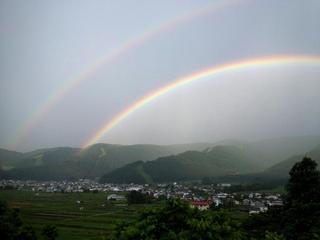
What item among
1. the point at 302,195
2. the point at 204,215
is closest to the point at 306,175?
the point at 302,195

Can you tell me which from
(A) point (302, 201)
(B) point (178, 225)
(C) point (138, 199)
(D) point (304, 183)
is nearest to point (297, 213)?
(A) point (302, 201)

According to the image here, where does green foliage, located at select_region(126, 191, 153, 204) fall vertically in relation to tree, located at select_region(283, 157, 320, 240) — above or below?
below

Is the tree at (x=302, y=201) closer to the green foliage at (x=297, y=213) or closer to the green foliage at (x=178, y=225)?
the green foliage at (x=297, y=213)

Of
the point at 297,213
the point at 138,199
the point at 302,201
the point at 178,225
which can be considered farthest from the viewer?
the point at 138,199

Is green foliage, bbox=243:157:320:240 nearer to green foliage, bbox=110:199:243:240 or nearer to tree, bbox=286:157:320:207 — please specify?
tree, bbox=286:157:320:207

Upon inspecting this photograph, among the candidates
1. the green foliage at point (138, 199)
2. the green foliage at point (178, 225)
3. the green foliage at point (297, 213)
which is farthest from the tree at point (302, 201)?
the green foliage at point (138, 199)

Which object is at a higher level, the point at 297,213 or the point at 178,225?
the point at 178,225

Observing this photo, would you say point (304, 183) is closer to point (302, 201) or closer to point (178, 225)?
point (302, 201)

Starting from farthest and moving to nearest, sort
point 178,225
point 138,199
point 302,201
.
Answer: point 138,199 < point 302,201 < point 178,225

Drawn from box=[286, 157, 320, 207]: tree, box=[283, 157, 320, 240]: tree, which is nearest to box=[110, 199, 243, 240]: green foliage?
box=[283, 157, 320, 240]: tree

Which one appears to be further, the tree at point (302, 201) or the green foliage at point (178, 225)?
the tree at point (302, 201)
